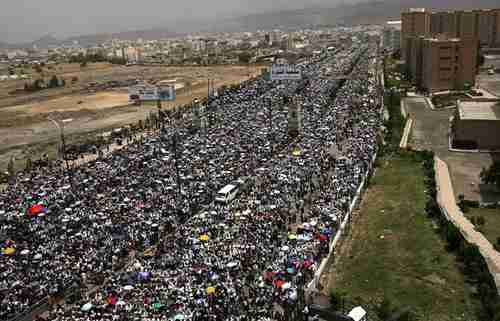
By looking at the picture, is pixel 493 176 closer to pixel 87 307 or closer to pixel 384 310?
→ pixel 384 310

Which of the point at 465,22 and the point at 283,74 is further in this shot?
the point at 465,22

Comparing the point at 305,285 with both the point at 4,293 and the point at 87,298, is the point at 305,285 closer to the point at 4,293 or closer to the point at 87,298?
the point at 87,298

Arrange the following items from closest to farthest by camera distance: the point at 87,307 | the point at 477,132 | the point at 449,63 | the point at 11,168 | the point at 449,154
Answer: the point at 87,307
the point at 449,154
the point at 477,132
the point at 11,168
the point at 449,63

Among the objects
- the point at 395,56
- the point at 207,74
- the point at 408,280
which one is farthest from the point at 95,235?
the point at 395,56

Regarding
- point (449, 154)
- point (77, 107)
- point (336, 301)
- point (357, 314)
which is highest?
point (77, 107)

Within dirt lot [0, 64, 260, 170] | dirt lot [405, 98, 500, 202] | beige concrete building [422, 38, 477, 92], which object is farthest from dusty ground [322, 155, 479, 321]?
beige concrete building [422, 38, 477, 92]

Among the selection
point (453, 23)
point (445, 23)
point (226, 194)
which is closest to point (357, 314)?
point (226, 194)

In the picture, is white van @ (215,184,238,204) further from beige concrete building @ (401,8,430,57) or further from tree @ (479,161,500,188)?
beige concrete building @ (401,8,430,57)
